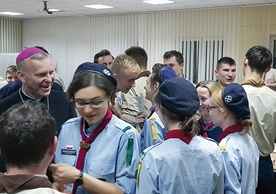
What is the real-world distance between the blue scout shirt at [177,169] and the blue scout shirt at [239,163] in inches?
8.5

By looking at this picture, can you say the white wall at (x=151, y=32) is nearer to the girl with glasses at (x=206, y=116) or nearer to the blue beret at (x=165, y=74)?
the girl with glasses at (x=206, y=116)

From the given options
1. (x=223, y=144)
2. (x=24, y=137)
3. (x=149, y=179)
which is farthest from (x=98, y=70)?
(x=223, y=144)

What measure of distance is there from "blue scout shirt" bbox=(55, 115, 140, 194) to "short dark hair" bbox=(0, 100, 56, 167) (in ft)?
1.59

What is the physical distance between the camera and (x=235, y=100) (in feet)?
6.32

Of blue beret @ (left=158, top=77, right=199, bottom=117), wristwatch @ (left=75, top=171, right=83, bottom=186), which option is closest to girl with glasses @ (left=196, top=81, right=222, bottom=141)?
blue beret @ (left=158, top=77, right=199, bottom=117)

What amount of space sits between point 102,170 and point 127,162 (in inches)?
4.7

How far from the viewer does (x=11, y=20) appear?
10375 millimetres

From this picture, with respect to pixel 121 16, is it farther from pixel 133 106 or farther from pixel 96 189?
pixel 96 189

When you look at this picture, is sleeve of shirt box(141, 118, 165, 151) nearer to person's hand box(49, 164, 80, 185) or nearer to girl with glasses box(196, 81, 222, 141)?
girl with glasses box(196, 81, 222, 141)

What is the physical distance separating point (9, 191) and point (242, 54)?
6.84 m

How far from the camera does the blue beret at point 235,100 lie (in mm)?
1924

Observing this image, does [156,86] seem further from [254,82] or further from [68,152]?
[68,152]

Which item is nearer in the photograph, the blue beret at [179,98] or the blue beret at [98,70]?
the blue beret at [179,98]

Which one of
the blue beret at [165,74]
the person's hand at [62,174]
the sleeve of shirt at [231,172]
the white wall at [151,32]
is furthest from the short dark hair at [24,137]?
the white wall at [151,32]
